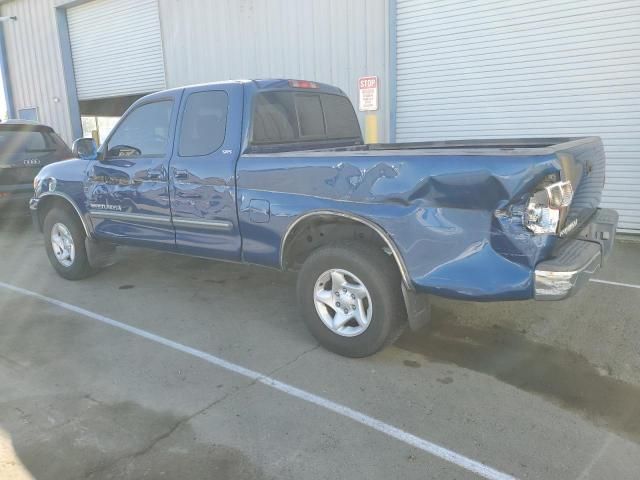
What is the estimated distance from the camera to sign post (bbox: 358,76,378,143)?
901 centimetres

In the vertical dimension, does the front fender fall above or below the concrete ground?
above

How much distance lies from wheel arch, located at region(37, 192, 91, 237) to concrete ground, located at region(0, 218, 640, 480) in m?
0.83

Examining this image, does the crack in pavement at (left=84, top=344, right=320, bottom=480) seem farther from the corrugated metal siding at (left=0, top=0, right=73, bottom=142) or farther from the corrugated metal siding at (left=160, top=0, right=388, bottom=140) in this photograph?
the corrugated metal siding at (left=0, top=0, right=73, bottom=142)

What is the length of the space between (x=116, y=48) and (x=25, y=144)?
671 centimetres

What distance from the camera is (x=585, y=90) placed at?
7.36 meters

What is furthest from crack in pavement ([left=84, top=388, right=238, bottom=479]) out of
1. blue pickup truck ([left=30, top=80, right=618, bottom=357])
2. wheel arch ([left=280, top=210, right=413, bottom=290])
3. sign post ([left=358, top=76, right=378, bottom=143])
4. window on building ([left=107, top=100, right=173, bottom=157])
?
sign post ([left=358, top=76, right=378, bottom=143])

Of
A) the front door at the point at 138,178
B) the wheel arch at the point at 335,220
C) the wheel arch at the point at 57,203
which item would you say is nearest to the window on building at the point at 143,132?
the front door at the point at 138,178

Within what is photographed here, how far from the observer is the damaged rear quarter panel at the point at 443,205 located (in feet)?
9.16

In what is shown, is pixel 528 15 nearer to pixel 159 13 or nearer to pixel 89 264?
pixel 89 264

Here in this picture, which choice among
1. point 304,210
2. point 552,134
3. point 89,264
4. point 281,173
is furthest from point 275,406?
point 552,134

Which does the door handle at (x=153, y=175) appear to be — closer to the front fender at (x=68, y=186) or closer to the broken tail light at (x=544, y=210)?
the front fender at (x=68, y=186)

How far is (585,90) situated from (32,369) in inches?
302

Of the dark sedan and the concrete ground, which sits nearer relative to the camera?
the concrete ground

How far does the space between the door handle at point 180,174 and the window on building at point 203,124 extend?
0.15 metres
